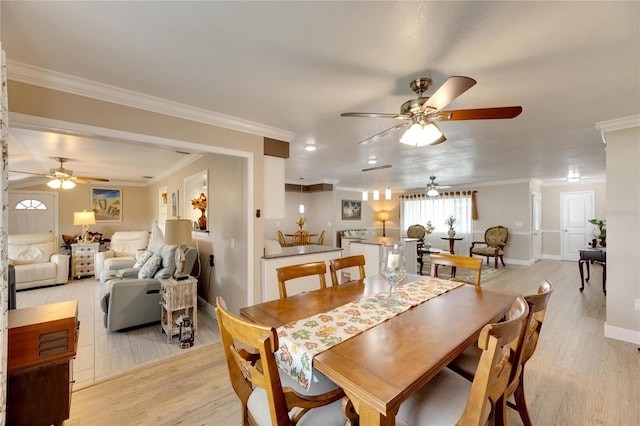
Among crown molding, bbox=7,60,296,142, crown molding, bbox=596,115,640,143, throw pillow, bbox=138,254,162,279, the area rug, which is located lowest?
the area rug

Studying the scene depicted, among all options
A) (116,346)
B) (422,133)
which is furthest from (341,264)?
(116,346)

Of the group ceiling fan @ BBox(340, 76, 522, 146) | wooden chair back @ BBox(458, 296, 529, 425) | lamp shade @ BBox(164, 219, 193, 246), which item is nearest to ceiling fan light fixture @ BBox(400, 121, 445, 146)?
ceiling fan @ BBox(340, 76, 522, 146)

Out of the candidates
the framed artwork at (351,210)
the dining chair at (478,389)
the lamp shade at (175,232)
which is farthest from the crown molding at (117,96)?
the framed artwork at (351,210)

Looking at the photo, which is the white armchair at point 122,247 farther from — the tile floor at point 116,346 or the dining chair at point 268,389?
the dining chair at point 268,389

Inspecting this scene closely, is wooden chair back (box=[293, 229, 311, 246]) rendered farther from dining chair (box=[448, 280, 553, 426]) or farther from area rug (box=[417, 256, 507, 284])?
dining chair (box=[448, 280, 553, 426])

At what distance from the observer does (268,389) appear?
0.97m

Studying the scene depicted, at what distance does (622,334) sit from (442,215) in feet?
20.1

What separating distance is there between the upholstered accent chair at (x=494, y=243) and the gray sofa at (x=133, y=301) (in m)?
7.14

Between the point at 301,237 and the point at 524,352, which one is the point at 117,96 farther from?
the point at 301,237

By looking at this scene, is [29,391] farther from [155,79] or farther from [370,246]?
[370,246]

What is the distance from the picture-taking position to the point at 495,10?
51.8 inches

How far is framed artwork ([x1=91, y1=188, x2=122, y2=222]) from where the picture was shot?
679cm

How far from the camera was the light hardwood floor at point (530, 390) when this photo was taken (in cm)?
183

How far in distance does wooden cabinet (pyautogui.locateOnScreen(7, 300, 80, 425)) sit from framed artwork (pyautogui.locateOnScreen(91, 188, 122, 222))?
666 cm
